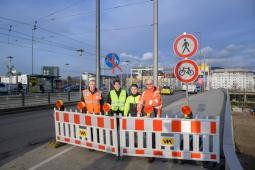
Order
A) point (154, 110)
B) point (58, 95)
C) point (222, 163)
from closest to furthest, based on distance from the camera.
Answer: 1. point (222, 163)
2. point (154, 110)
3. point (58, 95)

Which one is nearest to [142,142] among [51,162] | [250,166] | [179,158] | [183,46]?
[179,158]

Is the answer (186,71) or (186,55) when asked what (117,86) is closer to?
(186,71)

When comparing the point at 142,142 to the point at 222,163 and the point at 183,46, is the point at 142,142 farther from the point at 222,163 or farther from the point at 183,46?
the point at 183,46

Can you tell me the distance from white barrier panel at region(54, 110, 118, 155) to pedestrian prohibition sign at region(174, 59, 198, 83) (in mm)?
2066

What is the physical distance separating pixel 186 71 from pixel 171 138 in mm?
1854

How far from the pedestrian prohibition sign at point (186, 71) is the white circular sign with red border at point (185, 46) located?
0.71 feet

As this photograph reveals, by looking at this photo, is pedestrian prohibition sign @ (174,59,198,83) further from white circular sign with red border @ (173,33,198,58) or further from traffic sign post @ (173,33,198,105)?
white circular sign with red border @ (173,33,198,58)

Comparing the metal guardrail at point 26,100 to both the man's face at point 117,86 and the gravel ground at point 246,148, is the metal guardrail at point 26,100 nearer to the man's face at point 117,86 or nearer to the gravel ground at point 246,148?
the man's face at point 117,86

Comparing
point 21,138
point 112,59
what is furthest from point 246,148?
point 21,138

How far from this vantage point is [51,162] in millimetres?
6074

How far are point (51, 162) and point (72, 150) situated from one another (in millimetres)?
1131

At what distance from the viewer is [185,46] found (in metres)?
7.04

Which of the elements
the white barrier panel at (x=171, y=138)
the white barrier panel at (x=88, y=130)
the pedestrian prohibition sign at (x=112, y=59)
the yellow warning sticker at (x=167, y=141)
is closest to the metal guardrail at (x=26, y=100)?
the pedestrian prohibition sign at (x=112, y=59)

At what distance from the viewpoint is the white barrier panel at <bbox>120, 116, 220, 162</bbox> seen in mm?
5695
